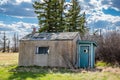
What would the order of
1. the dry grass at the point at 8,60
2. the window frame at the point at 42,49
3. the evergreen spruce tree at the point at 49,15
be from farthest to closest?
the evergreen spruce tree at the point at 49,15 → the dry grass at the point at 8,60 → the window frame at the point at 42,49


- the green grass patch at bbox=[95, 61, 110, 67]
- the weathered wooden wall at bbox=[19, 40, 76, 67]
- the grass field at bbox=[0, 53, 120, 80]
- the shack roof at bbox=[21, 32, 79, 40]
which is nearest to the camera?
the grass field at bbox=[0, 53, 120, 80]

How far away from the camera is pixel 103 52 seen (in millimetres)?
32719

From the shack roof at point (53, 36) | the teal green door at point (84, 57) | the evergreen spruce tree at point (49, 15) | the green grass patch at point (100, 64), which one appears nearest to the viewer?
the shack roof at point (53, 36)

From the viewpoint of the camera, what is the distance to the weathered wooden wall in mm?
26812

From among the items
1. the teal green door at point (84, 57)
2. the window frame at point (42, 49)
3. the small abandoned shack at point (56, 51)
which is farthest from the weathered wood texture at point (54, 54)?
the teal green door at point (84, 57)

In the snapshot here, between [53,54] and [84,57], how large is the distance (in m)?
3.44

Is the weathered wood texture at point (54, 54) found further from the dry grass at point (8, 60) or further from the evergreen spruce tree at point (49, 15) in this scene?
the evergreen spruce tree at point (49, 15)

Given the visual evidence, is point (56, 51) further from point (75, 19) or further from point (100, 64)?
point (75, 19)

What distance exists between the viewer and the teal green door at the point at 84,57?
2786 cm

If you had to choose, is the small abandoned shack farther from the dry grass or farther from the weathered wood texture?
the dry grass

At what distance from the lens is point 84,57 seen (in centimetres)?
2811

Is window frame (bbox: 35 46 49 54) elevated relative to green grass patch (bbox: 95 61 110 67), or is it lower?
elevated

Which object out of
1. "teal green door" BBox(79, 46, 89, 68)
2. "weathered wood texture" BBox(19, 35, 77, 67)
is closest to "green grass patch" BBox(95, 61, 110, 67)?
"teal green door" BBox(79, 46, 89, 68)

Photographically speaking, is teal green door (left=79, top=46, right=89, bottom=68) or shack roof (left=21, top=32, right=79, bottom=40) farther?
teal green door (left=79, top=46, right=89, bottom=68)
